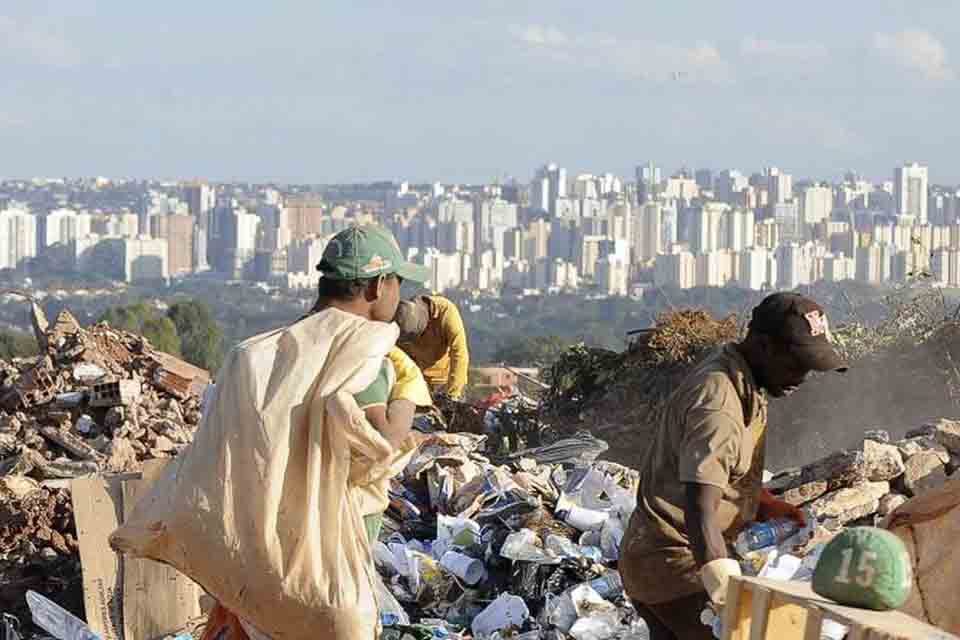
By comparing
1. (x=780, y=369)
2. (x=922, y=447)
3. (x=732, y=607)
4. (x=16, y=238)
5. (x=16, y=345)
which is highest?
(x=780, y=369)

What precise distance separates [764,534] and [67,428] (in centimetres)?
685

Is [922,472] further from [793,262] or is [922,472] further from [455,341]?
[793,262]

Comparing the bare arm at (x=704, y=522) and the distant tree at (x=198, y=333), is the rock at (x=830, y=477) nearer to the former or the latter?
the bare arm at (x=704, y=522)

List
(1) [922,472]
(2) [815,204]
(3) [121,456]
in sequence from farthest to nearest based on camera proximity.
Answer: (2) [815,204]
(3) [121,456]
(1) [922,472]

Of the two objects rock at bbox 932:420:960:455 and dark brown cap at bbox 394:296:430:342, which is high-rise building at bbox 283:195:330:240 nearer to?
dark brown cap at bbox 394:296:430:342

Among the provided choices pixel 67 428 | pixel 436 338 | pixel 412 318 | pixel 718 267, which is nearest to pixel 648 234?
pixel 718 267

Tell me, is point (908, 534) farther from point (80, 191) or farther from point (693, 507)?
point (80, 191)

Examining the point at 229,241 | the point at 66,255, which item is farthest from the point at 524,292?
the point at 66,255

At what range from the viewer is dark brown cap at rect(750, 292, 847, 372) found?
13.2 ft

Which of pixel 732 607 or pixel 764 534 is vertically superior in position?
pixel 732 607

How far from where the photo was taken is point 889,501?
769 centimetres

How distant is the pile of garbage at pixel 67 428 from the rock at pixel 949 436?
3956 mm

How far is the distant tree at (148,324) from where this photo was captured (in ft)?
127

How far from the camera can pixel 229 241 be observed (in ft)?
388
